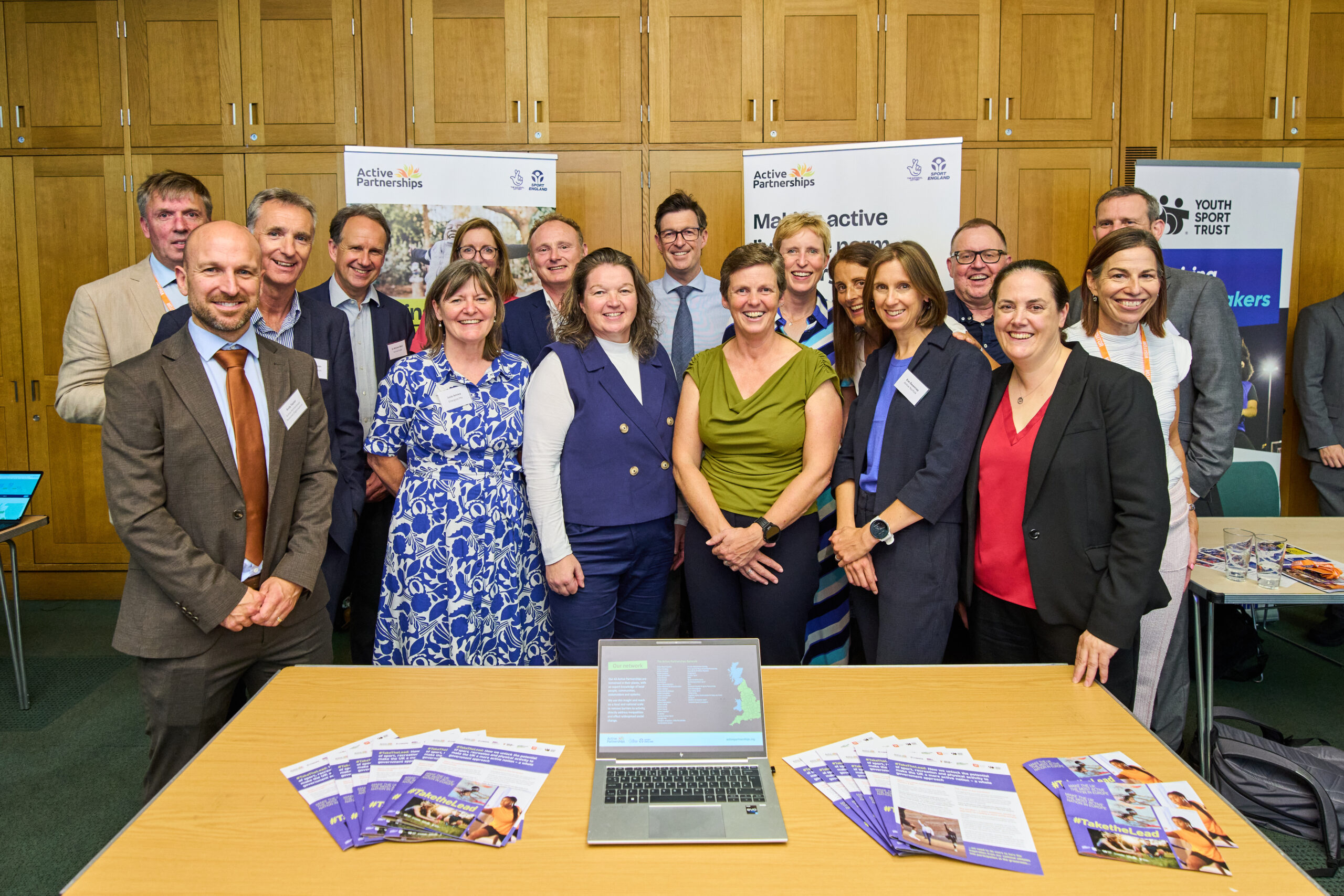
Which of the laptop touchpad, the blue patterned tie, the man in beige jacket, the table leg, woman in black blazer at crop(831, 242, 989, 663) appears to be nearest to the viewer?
the laptop touchpad

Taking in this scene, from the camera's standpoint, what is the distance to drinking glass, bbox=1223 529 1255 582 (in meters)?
2.71

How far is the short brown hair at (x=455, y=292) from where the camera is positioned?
249 cm

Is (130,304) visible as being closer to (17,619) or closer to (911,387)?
(17,619)

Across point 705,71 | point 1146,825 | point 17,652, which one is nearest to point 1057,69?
point 705,71

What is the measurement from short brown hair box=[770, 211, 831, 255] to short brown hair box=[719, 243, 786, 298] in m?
0.52

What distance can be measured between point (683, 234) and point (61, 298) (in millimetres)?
4029

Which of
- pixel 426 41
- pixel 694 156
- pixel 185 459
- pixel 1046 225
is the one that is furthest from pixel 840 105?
pixel 185 459

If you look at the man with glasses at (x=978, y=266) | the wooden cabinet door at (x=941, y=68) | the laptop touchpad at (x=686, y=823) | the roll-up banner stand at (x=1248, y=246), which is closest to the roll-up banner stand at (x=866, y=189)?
the wooden cabinet door at (x=941, y=68)

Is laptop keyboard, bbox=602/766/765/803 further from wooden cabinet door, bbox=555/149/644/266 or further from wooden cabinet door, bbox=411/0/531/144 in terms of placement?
wooden cabinet door, bbox=411/0/531/144

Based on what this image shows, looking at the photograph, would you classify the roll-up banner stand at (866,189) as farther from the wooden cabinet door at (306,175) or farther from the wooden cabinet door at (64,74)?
the wooden cabinet door at (64,74)

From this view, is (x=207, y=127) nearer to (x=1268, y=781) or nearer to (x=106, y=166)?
(x=106, y=166)

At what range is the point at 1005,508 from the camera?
6.92ft

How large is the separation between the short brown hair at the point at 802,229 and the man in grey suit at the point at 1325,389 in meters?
3.50

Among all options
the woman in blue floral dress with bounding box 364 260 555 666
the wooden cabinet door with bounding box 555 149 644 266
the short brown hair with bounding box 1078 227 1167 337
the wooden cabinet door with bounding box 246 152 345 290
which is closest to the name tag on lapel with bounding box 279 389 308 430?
the woman in blue floral dress with bounding box 364 260 555 666
